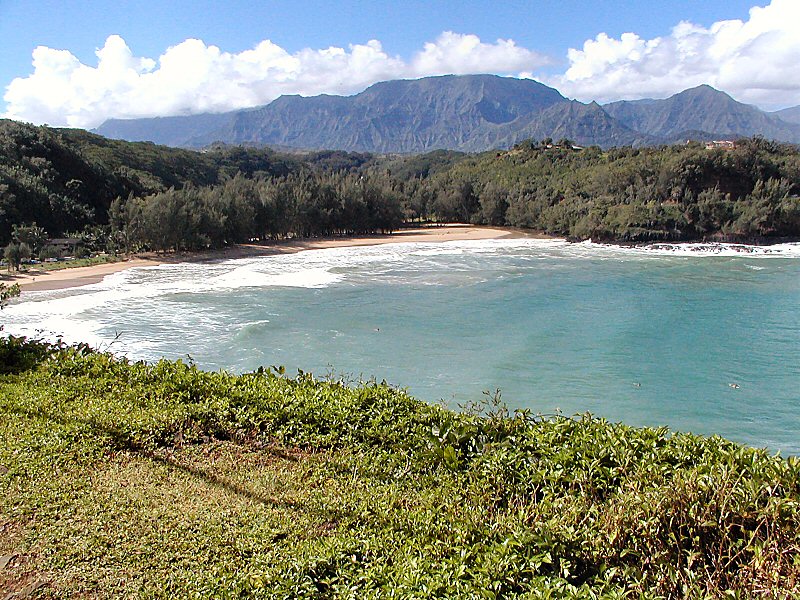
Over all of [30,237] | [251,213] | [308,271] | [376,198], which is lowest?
[308,271]

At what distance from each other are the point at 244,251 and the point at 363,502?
35.0m

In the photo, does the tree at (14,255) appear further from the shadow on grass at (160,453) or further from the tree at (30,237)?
the shadow on grass at (160,453)

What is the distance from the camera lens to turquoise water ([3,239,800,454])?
41.9ft

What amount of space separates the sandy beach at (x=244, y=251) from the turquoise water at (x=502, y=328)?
5.71 ft

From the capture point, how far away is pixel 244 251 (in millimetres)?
38125

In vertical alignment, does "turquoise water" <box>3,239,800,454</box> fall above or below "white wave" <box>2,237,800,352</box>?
below

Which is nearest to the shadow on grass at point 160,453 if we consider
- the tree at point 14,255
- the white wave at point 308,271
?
the white wave at point 308,271

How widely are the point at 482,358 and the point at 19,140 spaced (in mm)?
41313

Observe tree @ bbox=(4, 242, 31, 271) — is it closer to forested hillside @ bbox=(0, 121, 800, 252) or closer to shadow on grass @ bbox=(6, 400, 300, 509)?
forested hillside @ bbox=(0, 121, 800, 252)

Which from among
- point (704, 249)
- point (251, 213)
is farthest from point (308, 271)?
point (704, 249)

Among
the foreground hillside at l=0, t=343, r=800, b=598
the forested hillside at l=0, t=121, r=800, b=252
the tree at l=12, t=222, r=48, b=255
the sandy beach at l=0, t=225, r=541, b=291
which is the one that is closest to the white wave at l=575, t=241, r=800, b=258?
the forested hillside at l=0, t=121, r=800, b=252

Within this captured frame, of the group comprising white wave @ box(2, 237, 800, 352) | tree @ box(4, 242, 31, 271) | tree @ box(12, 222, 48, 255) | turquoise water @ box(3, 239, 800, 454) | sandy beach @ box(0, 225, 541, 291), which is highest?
tree @ box(12, 222, 48, 255)

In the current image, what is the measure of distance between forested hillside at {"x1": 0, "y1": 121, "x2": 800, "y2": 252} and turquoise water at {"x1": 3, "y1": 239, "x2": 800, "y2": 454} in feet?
22.5

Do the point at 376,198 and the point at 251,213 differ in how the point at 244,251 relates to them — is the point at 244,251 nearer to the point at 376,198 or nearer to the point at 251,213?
the point at 251,213
